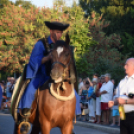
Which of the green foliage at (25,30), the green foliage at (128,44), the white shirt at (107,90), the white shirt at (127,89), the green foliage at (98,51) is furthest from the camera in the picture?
the green foliage at (128,44)

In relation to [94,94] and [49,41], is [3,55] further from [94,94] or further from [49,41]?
[49,41]

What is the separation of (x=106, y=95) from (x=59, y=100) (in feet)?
28.1

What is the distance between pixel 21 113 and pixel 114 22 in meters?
36.5

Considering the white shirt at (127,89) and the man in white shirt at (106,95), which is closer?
the white shirt at (127,89)

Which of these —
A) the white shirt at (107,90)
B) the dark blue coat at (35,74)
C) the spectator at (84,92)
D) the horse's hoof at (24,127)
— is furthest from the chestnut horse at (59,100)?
the spectator at (84,92)

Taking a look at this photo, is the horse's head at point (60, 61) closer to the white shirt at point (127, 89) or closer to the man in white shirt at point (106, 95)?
the white shirt at point (127, 89)

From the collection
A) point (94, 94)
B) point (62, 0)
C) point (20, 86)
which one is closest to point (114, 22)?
point (62, 0)

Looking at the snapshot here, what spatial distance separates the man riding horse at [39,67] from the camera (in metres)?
7.19

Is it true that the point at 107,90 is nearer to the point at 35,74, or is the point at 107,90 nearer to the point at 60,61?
the point at 35,74

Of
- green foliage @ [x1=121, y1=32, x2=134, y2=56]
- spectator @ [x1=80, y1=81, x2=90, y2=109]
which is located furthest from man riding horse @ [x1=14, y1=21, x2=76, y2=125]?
green foliage @ [x1=121, y1=32, x2=134, y2=56]

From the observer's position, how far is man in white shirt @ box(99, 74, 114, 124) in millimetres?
15039

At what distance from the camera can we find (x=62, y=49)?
21.6 ft

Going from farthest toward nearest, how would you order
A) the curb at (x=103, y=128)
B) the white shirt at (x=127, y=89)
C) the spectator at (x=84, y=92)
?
the spectator at (x=84, y=92), the curb at (x=103, y=128), the white shirt at (x=127, y=89)

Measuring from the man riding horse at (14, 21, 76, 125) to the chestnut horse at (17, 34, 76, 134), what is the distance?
0.85 ft
